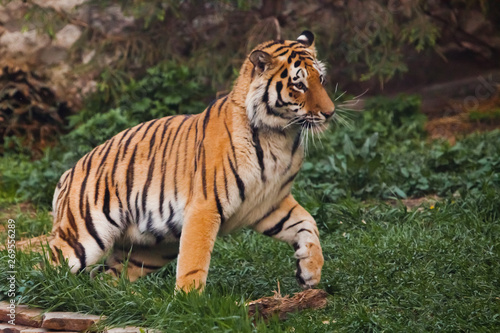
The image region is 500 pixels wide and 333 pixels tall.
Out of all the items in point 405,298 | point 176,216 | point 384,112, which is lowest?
point 384,112

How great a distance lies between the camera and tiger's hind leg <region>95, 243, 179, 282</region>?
4.85 m

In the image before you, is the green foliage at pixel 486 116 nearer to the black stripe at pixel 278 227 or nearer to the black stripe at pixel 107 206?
the black stripe at pixel 278 227

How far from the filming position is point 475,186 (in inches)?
247

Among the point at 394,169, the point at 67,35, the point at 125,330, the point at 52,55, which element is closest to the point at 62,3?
the point at 67,35

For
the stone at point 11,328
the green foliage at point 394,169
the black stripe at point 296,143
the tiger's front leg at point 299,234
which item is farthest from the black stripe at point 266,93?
the stone at point 11,328

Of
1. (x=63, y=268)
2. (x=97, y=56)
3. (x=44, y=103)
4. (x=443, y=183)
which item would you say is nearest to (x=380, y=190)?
(x=443, y=183)

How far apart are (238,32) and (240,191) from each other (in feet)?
19.2

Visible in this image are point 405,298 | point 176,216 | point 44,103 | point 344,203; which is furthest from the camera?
point 44,103

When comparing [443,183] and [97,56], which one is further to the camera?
[97,56]

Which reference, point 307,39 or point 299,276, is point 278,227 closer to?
point 299,276

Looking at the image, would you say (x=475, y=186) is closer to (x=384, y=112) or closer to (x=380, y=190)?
(x=380, y=190)

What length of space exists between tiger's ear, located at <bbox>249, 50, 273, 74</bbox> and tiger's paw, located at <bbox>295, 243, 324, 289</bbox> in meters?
1.15

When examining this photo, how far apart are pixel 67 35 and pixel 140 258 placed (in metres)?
6.52

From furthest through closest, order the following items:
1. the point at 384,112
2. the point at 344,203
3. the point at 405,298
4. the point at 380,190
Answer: the point at 384,112 < the point at 380,190 < the point at 344,203 < the point at 405,298
